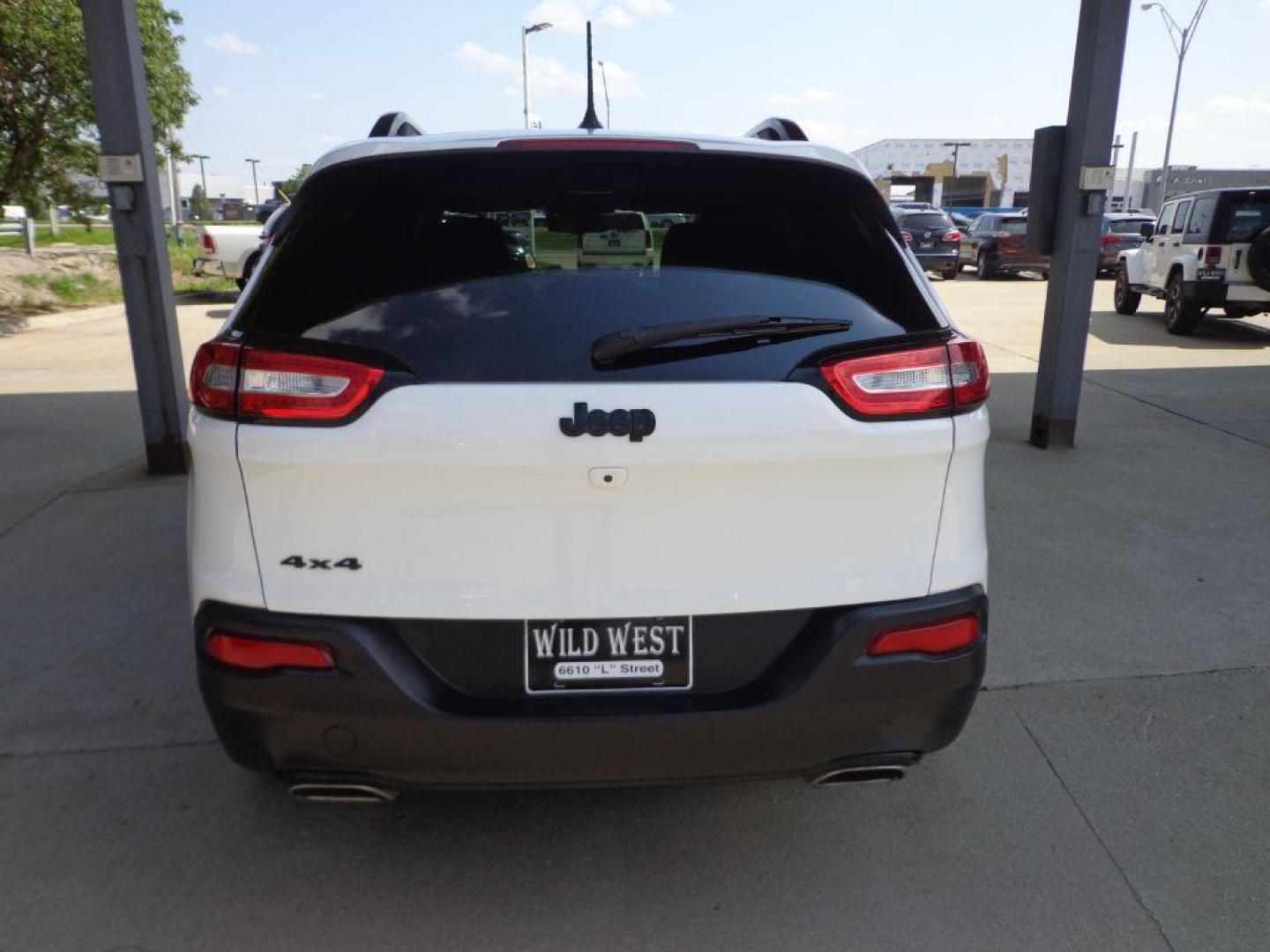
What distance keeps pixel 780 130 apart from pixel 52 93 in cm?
1446

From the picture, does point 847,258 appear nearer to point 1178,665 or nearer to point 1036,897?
point 1036,897

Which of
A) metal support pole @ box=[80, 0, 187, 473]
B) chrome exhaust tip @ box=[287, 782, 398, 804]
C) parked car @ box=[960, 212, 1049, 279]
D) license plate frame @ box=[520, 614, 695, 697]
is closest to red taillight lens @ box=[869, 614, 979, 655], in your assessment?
license plate frame @ box=[520, 614, 695, 697]

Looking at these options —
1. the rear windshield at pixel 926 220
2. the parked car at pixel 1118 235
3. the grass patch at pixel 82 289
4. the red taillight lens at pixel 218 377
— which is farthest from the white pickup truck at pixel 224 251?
the red taillight lens at pixel 218 377

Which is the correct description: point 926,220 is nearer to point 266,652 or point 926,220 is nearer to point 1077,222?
point 1077,222

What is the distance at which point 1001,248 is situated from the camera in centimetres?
2319

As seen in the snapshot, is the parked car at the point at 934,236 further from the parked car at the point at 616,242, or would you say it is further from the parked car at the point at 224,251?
the parked car at the point at 616,242

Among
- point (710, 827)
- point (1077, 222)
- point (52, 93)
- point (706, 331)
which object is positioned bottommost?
point (710, 827)

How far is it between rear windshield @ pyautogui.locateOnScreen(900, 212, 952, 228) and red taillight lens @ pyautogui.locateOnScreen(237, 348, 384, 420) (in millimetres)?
22518

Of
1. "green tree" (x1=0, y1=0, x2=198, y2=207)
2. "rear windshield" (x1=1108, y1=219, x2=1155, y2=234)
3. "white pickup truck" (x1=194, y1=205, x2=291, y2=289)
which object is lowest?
"white pickup truck" (x1=194, y1=205, x2=291, y2=289)

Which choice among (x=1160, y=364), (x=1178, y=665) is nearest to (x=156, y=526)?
(x=1178, y=665)

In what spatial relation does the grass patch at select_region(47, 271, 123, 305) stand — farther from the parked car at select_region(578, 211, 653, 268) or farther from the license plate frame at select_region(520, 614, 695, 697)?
the license plate frame at select_region(520, 614, 695, 697)

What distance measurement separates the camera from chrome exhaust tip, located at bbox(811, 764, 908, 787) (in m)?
2.33

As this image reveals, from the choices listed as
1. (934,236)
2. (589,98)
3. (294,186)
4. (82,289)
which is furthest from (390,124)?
(294,186)

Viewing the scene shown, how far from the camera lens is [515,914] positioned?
2.48 metres
